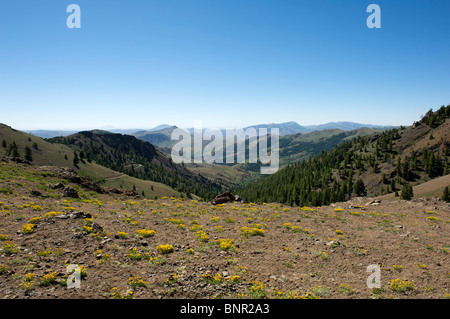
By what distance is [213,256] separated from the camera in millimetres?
14883

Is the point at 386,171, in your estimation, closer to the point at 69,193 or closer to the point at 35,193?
the point at 69,193

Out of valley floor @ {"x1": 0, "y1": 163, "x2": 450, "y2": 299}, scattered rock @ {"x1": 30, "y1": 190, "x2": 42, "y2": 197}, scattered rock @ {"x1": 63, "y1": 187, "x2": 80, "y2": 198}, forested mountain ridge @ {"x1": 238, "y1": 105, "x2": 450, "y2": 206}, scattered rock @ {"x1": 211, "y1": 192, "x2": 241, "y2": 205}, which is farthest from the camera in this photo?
forested mountain ridge @ {"x1": 238, "y1": 105, "x2": 450, "y2": 206}

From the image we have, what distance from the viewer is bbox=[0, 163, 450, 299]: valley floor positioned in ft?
35.4

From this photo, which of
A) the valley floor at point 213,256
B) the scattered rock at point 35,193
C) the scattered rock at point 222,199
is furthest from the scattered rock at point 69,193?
the scattered rock at point 222,199

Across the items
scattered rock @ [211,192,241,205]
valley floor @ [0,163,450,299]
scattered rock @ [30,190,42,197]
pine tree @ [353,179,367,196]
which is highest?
scattered rock @ [30,190,42,197]

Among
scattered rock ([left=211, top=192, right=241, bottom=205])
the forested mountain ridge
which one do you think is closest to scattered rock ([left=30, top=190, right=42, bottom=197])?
scattered rock ([left=211, top=192, right=241, bottom=205])

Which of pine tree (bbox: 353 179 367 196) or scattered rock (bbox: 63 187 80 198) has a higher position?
scattered rock (bbox: 63 187 80 198)

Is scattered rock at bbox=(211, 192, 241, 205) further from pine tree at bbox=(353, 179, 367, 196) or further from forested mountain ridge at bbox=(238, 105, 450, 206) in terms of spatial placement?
pine tree at bbox=(353, 179, 367, 196)

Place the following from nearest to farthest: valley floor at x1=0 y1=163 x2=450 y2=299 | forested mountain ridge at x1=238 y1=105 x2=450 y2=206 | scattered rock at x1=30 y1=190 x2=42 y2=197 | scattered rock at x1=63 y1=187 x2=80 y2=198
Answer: valley floor at x1=0 y1=163 x2=450 y2=299, scattered rock at x1=30 y1=190 x2=42 y2=197, scattered rock at x1=63 y1=187 x2=80 y2=198, forested mountain ridge at x1=238 y1=105 x2=450 y2=206
